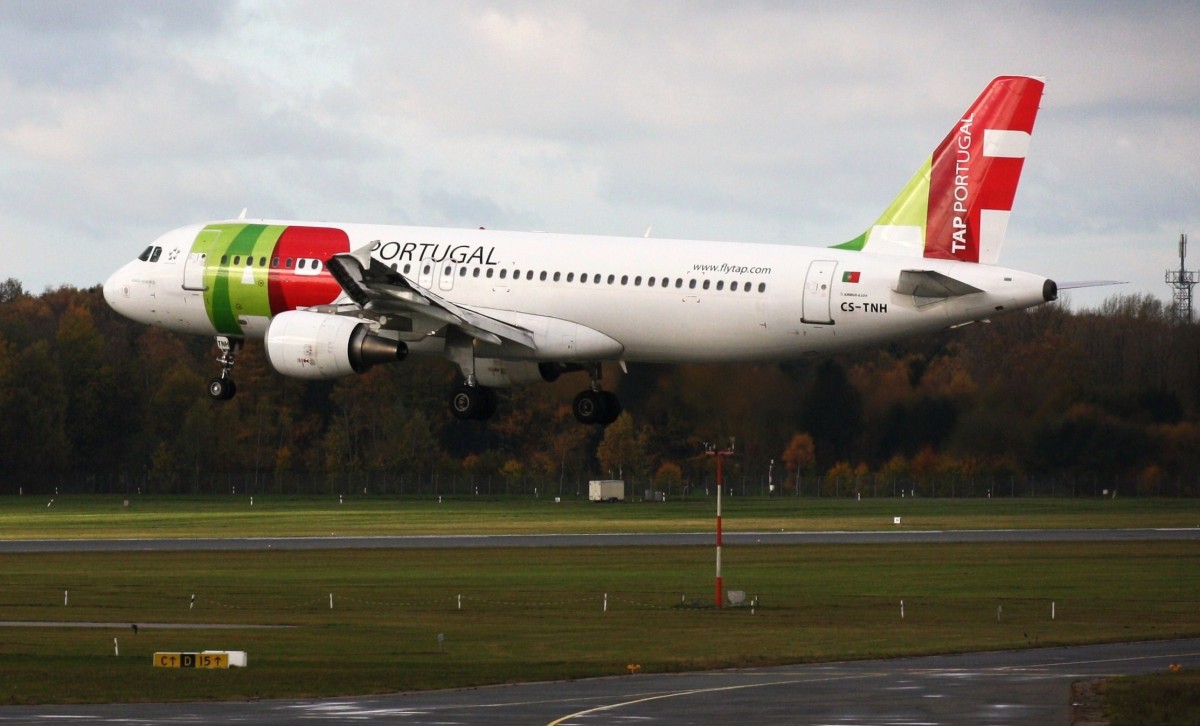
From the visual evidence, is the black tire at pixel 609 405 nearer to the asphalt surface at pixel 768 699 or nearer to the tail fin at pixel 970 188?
the tail fin at pixel 970 188

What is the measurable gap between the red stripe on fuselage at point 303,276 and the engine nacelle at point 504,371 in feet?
16.8

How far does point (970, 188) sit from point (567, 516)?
53499mm

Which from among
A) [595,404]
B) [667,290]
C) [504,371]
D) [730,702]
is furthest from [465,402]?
[730,702]

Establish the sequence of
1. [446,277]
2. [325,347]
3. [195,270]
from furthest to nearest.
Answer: [195,270]
[446,277]
[325,347]

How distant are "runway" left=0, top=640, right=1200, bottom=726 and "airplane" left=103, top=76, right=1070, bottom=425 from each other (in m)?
14.1

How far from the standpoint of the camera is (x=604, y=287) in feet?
203

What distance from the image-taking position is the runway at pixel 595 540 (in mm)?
87875

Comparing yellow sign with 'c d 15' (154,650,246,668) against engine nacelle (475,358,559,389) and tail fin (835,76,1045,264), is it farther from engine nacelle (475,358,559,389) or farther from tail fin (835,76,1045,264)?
tail fin (835,76,1045,264)

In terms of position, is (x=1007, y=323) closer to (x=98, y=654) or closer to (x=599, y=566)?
(x=599, y=566)

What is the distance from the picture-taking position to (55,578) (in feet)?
241

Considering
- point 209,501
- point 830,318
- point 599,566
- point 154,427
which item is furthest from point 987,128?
point 154,427

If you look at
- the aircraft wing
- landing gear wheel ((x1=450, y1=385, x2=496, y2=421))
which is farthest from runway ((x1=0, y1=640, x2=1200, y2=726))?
landing gear wheel ((x1=450, y1=385, x2=496, y2=421))

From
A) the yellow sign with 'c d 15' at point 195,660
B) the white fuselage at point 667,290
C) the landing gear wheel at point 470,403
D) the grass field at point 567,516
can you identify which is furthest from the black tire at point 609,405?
the grass field at point 567,516

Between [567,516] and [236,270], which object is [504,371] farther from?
[567,516]
